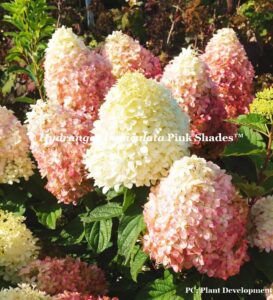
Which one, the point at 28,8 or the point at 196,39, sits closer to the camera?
the point at 28,8

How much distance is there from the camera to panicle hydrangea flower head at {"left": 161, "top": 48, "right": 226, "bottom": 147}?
2.10 metres

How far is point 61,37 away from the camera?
7.18 ft

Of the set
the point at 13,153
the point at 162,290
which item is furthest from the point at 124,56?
the point at 162,290

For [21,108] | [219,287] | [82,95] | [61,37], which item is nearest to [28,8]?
[61,37]

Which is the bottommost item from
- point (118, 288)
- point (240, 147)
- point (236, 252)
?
point (118, 288)

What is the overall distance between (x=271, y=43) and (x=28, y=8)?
2811 mm

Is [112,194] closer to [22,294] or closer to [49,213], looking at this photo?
[49,213]

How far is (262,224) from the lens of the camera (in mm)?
1760

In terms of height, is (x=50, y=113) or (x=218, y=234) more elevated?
(x=50, y=113)

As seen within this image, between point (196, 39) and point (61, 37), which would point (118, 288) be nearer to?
point (61, 37)

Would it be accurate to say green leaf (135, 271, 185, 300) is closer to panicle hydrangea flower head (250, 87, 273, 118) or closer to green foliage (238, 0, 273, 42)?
panicle hydrangea flower head (250, 87, 273, 118)

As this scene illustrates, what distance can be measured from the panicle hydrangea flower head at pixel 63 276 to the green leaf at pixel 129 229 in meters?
0.26

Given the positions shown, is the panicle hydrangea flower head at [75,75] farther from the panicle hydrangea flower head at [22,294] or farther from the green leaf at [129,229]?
the panicle hydrangea flower head at [22,294]

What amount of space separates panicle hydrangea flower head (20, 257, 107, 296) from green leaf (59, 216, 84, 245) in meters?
0.08
